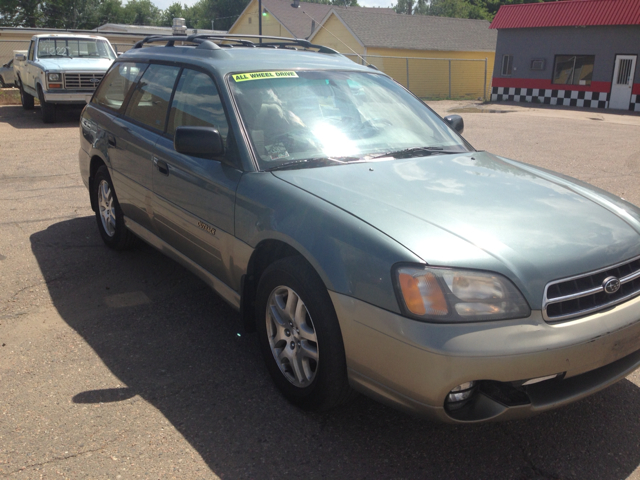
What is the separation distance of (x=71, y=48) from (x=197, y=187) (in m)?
13.5

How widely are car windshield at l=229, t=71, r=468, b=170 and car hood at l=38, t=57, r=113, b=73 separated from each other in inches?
454

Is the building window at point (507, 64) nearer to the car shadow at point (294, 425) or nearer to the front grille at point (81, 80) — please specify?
the front grille at point (81, 80)

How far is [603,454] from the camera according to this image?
257 cm

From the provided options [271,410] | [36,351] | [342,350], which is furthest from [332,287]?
[36,351]

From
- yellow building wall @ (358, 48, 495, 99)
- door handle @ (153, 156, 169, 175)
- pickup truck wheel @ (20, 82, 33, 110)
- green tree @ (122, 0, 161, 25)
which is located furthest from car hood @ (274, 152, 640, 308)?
green tree @ (122, 0, 161, 25)

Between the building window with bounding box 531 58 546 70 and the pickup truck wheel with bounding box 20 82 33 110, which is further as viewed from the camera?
the building window with bounding box 531 58 546 70

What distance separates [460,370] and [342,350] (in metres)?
0.54

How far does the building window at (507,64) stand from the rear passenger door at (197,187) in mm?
26113

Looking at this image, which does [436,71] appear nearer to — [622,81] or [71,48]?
[622,81]

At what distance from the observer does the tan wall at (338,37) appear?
3331cm

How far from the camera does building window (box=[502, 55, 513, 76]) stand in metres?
27.1

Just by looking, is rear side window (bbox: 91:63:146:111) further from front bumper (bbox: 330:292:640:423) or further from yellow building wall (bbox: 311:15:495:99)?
yellow building wall (bbox: 311:15:495:99)

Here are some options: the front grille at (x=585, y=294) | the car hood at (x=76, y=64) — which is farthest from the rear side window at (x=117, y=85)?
the car hood at (x=76, y=64)

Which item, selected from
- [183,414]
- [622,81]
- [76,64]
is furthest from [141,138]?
[622,81]
